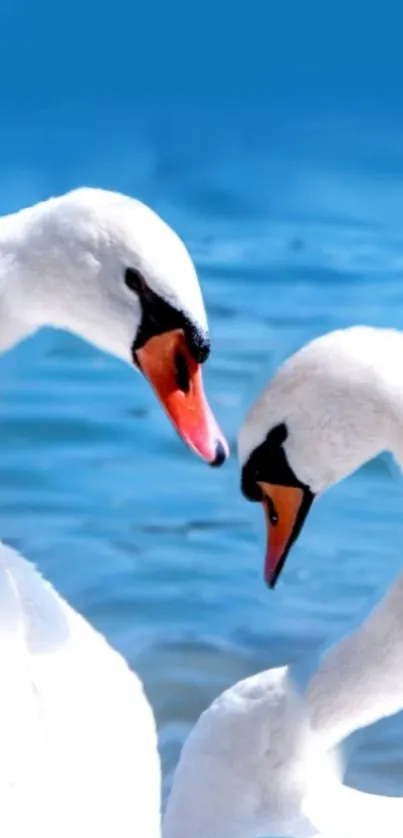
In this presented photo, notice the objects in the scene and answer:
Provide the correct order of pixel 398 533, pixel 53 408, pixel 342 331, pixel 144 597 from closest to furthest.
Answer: pixel 342 331, pixel 144 597, pixel 398 533, pixel 53 408

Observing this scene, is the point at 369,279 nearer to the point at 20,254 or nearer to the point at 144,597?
the point at 144,597

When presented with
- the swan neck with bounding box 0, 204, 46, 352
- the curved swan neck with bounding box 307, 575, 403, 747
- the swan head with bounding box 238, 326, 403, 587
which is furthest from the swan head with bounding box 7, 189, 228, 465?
the curved swan neck with bounding box 307, 575, 403, 747

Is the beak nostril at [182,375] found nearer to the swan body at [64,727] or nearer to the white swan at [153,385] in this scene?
the white swan at [153,385]

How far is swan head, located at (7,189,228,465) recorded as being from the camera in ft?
5.26

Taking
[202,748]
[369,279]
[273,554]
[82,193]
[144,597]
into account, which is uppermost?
[82,193]

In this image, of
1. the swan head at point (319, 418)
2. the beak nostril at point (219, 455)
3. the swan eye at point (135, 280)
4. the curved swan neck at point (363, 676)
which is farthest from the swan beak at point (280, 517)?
the swan eye at point (135, 280)

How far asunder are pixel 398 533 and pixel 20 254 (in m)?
2.36

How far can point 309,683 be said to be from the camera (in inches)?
81.0

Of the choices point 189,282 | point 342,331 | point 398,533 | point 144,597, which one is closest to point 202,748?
point 342,331

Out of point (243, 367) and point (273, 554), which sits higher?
point (273, 554)

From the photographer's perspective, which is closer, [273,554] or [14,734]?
[14,734]

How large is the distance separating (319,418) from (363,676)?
307 mm

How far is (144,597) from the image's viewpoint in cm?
349

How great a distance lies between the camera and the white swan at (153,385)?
1.47 meters
